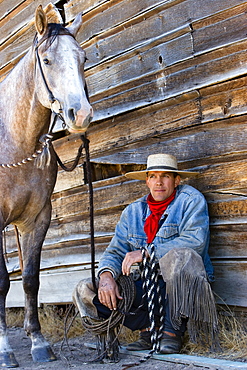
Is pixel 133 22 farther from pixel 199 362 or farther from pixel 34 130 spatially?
pixel 199 362

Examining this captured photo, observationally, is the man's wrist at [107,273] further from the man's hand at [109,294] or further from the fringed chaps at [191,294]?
the fringed chaps at [191,294]

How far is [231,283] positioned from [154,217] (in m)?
0.75

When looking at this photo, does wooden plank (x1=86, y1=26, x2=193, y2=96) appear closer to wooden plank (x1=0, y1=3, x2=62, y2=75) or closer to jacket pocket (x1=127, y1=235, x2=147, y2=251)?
wooden plank (x1=0, y1=3, x2=62, y2=75)

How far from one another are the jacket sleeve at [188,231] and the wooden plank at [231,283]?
0.33 metres

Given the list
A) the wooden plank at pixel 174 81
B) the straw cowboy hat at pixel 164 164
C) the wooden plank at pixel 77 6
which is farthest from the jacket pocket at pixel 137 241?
the wooden plank at pixel 77 6

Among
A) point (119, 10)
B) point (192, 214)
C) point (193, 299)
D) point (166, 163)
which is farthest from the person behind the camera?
point (119, 10)

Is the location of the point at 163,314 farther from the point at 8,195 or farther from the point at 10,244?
the point at 10,244

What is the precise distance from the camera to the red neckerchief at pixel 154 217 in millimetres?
3502

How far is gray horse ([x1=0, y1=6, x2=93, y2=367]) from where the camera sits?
3121mm

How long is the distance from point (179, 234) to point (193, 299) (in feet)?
1.62

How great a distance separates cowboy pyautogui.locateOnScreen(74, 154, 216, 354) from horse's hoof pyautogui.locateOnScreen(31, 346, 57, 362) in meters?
0.46

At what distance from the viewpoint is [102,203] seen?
4.81m

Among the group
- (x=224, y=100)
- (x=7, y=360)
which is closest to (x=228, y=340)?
(x=7, y=360)

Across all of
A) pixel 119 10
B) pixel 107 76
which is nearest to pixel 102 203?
pixel 107 76
